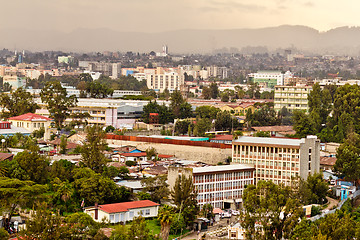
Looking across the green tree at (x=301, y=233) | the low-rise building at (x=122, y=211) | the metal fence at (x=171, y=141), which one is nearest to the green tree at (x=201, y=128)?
the metal fence at (x=171, y=141)

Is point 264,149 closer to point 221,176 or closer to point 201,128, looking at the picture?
point 221,176

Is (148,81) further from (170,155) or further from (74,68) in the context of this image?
(170,155)

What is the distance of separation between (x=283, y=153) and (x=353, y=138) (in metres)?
9.42

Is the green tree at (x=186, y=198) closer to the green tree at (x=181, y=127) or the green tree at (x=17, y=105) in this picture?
the green tree at (x=181, y=127)

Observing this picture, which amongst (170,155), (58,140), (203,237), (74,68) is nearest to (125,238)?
(203,237)

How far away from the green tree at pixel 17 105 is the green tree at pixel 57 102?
1175mm

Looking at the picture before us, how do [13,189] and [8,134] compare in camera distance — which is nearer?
[13,189]

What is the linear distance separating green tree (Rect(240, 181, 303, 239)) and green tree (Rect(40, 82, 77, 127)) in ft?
79.8

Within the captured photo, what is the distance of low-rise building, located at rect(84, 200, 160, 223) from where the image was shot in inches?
861

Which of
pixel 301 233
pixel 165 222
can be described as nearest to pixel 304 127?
pixel 165 222

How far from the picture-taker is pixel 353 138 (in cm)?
3597

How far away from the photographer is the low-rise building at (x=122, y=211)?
2186 cm

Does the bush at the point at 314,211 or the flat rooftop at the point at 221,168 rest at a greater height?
the flat rooftop at the point at 221,168

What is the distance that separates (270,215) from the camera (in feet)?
64.4
